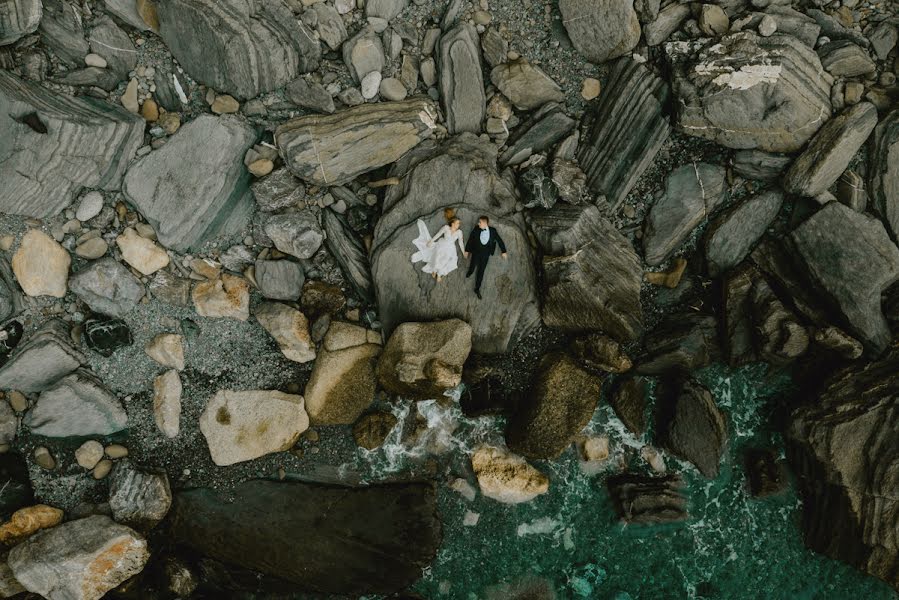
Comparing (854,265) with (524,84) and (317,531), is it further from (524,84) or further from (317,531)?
(317,531)

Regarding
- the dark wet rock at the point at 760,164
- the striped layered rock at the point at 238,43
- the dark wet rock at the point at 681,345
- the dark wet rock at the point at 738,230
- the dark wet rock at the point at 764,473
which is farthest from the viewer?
the dark wet rock at the point at 764,473

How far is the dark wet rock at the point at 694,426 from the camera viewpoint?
737cm

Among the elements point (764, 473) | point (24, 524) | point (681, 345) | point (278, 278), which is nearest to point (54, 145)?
point (278, 278)

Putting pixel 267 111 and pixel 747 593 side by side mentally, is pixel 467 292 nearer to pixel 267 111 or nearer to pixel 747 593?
pixel 267 111

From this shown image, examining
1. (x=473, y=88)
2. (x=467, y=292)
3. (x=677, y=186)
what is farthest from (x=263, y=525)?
(x=677, y=186)

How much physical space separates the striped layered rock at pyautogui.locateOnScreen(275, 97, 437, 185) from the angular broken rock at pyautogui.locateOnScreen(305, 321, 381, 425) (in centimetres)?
222

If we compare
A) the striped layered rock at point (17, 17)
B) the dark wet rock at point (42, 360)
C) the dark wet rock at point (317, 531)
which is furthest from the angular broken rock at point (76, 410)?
the striped layered rock at point (17, 17)

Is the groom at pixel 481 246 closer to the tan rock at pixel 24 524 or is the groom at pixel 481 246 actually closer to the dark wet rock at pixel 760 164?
the dark wet rock at pixel 760 164

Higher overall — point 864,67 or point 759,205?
point 864,67

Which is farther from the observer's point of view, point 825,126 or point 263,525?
point 263,525

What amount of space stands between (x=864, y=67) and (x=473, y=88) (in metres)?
5.19

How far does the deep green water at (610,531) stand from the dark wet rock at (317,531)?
0.42 meters

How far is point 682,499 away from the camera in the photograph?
772 cm

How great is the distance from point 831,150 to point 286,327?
7656 millimetres
